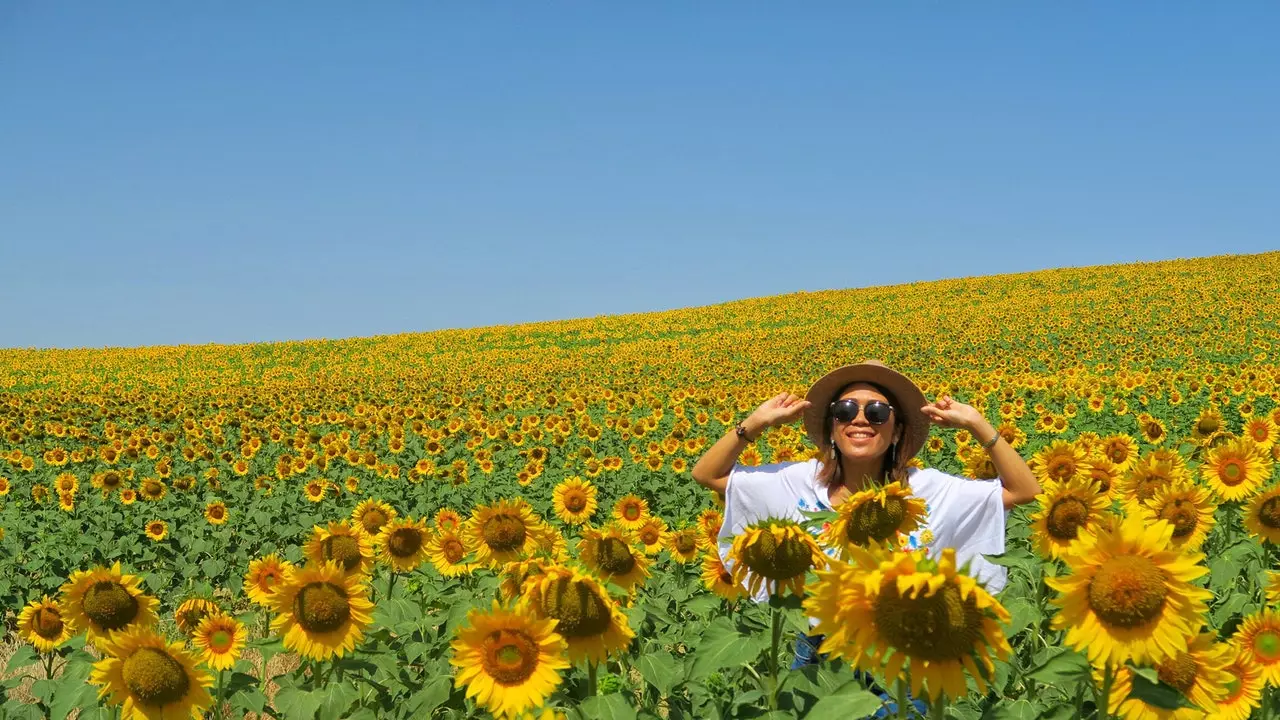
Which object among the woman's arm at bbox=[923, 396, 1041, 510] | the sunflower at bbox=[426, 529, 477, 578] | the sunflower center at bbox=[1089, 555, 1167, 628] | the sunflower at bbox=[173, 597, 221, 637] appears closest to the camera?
the sunflower center at bbox=[1089, 555, 1167, 628]

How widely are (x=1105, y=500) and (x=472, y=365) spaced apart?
30.6 metres

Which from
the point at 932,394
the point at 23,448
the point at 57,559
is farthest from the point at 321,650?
the point at 932,394

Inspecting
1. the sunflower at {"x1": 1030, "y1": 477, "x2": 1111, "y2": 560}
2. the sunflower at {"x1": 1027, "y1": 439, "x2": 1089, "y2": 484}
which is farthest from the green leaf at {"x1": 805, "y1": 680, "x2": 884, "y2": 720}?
the sunflower at {"x1": 1027, "y1": 439, "x2": 1089, "y2": 484}

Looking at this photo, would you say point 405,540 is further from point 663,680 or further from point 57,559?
point 57,559

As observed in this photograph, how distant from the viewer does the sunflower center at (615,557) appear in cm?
354

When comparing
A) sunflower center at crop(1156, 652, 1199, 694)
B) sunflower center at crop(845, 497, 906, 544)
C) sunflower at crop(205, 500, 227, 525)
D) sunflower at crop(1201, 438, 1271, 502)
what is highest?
sunflower center at crop(845, 497, 906, 544)

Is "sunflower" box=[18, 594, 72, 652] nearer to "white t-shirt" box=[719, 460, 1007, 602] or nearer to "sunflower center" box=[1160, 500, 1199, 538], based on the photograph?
"white t-shirt" box=[719, 460, 1007, 602]

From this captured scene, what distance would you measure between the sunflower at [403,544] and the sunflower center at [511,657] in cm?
238

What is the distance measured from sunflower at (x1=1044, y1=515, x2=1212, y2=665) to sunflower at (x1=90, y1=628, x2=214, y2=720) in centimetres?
267

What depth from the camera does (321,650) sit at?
127 inches

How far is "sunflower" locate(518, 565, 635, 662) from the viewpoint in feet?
8.36

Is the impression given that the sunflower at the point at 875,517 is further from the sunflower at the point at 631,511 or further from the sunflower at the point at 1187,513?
the sunflower at the point at 631,511

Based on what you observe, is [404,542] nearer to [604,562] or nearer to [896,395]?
[604,562]

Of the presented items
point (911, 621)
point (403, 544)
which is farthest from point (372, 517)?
point (911, 621)
